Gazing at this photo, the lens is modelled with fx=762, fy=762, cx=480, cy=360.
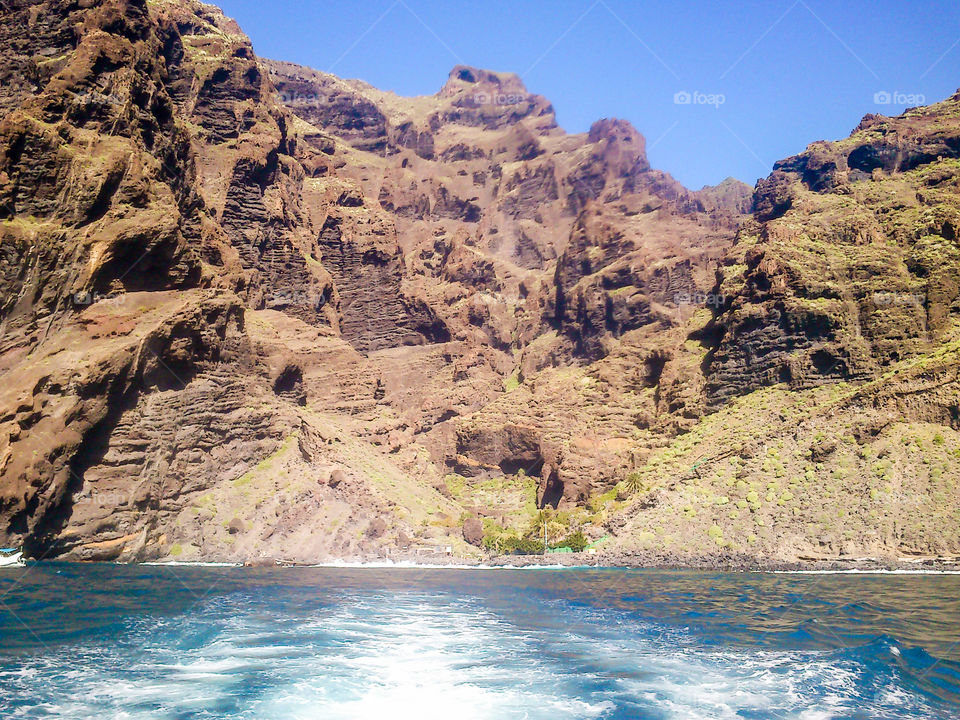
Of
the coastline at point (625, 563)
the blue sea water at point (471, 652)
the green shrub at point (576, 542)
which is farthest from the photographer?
the green shrub at point (576, 542)

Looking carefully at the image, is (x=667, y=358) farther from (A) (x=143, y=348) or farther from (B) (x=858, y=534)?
(A) (x=143, y=348)

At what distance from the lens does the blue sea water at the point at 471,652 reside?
23125mm

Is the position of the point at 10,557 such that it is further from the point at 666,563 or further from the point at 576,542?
the point at 666,563

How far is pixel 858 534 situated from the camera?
7631cm

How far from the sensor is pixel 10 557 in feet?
208

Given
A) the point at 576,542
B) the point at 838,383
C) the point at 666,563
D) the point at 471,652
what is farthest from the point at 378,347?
the point at 471,652

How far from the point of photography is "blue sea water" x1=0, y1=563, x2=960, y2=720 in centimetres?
2312

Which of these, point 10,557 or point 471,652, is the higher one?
point 10,557

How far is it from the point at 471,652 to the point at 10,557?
4964 cm

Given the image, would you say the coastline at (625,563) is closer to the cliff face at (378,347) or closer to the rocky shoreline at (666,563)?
the rocky shoreline at (666,563)

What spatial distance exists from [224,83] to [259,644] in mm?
135851

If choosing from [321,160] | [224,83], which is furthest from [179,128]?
[321,160]

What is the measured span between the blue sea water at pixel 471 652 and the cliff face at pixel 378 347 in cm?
2321

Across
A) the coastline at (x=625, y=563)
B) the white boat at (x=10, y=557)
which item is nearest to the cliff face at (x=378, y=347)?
the white boat at (x=10, y=557)
